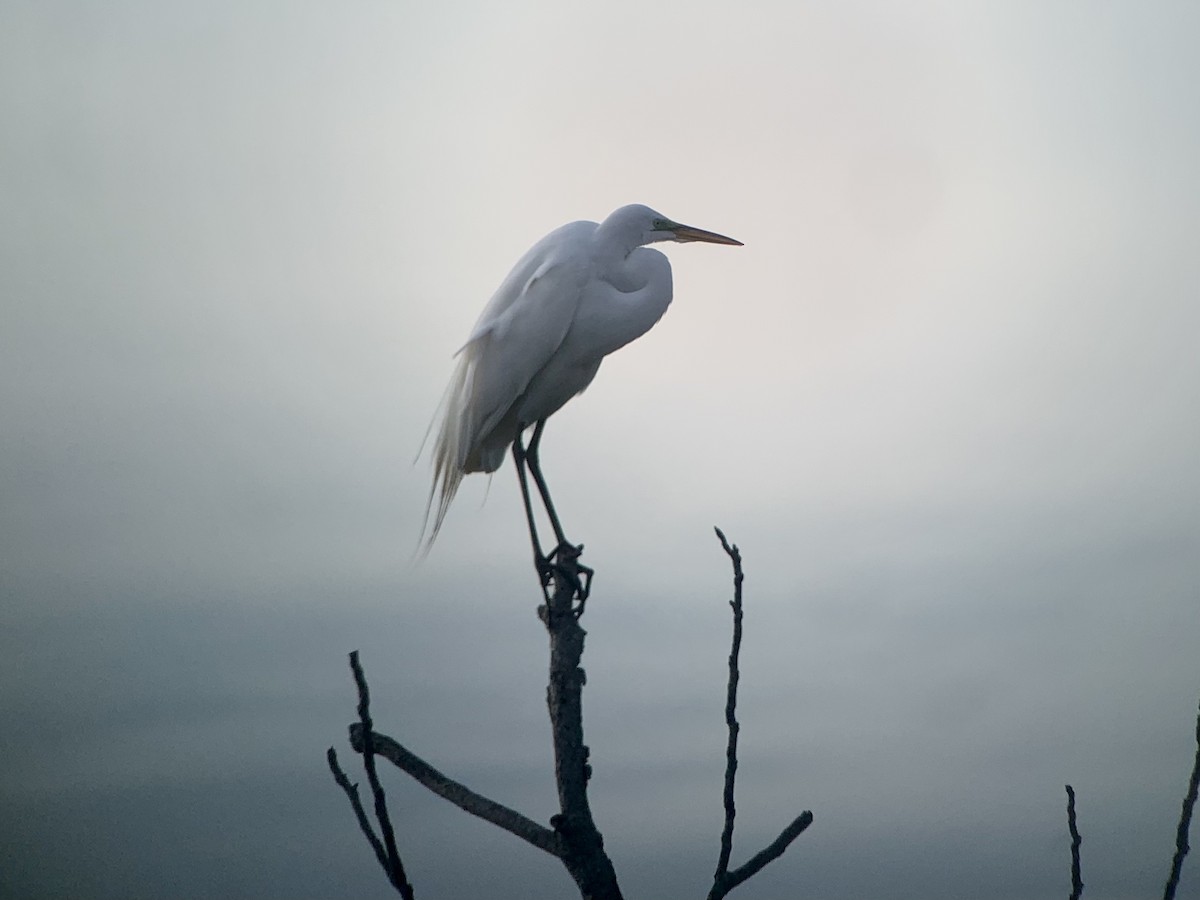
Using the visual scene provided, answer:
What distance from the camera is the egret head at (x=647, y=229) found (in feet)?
21.2

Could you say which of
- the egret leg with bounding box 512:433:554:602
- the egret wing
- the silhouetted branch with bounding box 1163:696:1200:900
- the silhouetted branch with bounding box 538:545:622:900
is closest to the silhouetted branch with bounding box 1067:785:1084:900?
the silhouetted branch with bounding box 1163:696:1200:900

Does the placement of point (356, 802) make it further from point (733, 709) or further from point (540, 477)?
point (540, 477)

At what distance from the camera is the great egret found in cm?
619

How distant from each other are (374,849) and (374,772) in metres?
0.33

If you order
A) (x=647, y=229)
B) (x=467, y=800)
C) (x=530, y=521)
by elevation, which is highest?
(x=647, y=229)

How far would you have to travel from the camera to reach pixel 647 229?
6520 millimetres

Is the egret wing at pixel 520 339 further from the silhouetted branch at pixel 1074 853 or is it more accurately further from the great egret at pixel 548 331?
Result: the silhouetted branch at pixel 1074 853

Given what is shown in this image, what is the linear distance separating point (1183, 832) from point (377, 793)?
1.53m

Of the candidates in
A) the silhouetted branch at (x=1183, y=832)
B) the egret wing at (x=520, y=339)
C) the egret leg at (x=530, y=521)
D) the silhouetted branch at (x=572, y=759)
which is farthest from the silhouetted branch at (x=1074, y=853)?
the egret wing at (x=520, y=339)

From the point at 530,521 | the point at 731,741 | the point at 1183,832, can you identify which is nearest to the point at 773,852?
the point at 731,741

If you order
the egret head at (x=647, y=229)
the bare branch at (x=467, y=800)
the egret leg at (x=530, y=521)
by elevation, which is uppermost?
the egret head at (x=647, y=229)

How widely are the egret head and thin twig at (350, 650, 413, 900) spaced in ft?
15.3

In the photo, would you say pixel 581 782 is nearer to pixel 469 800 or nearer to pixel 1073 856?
pixel 469 800

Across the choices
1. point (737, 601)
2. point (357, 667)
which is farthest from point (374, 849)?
point (737, 601)
